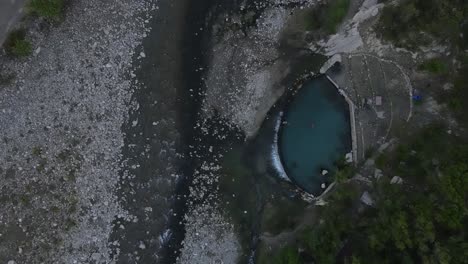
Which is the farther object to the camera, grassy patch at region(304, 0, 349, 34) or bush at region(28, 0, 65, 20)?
grassy patch at region(304, 0, 349, 34)

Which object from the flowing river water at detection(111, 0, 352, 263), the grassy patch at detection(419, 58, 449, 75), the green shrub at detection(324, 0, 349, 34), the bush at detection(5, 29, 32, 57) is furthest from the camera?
the flowing river water at detection(111, 0, 352, 263)

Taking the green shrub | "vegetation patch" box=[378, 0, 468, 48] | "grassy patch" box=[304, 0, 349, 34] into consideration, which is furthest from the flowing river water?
"vegetation patch" box=[378, 0, 468, 48]

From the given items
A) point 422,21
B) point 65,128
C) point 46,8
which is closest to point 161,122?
point 65,128

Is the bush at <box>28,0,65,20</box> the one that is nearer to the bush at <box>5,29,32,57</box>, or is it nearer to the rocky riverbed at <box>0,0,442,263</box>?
the rocky riverbed at <box>0,0,442,263</box>

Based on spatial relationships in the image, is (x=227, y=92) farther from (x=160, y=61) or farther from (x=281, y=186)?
(x=281, y=186)

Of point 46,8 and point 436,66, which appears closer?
point 436,66

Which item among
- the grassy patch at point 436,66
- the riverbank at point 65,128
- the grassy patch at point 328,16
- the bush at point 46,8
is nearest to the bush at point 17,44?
the riverbank at point 65,128

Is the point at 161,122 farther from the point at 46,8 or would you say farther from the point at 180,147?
the point at 46,8
